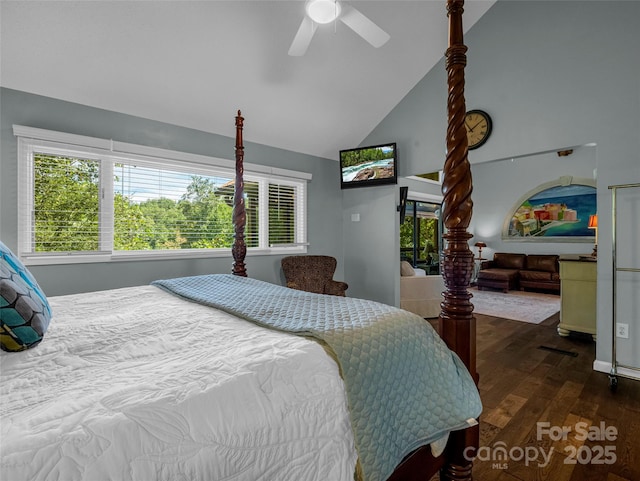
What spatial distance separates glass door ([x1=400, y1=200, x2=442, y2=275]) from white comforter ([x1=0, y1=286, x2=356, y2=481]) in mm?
6319

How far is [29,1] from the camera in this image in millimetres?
2113

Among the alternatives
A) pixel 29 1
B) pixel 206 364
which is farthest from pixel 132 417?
pixel 29 1

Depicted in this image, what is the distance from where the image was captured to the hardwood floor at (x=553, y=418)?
163 cm

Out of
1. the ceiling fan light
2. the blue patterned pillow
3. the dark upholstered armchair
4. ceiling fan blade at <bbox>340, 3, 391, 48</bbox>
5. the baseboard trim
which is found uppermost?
the ceiling fan light

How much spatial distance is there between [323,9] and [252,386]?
2.26 m

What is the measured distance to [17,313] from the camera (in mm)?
960

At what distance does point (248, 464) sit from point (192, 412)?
18cm

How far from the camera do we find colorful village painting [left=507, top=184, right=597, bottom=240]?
646 cm

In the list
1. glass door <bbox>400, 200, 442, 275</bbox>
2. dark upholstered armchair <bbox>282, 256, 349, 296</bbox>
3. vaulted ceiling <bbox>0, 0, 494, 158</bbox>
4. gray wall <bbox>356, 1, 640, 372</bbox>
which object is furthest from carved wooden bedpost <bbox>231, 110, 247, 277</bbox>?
glass door <bbox>400, 200, 442, 275</bbox>

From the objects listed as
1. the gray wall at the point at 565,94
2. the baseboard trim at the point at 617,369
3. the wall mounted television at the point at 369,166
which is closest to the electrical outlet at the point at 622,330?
the gray wall at the point at 565,94

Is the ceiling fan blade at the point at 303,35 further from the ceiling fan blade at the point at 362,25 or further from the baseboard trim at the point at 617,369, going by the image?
the baseboard trim at the point at 617,369

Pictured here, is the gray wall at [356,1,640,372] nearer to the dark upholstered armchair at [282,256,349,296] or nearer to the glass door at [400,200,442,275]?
the dark upholstered armchair at [282,256,349,296]

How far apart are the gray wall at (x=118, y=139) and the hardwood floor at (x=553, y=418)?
2.78 meters

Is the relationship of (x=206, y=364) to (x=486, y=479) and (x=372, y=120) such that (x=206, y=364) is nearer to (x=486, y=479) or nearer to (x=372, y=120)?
(x=486, y=479)
